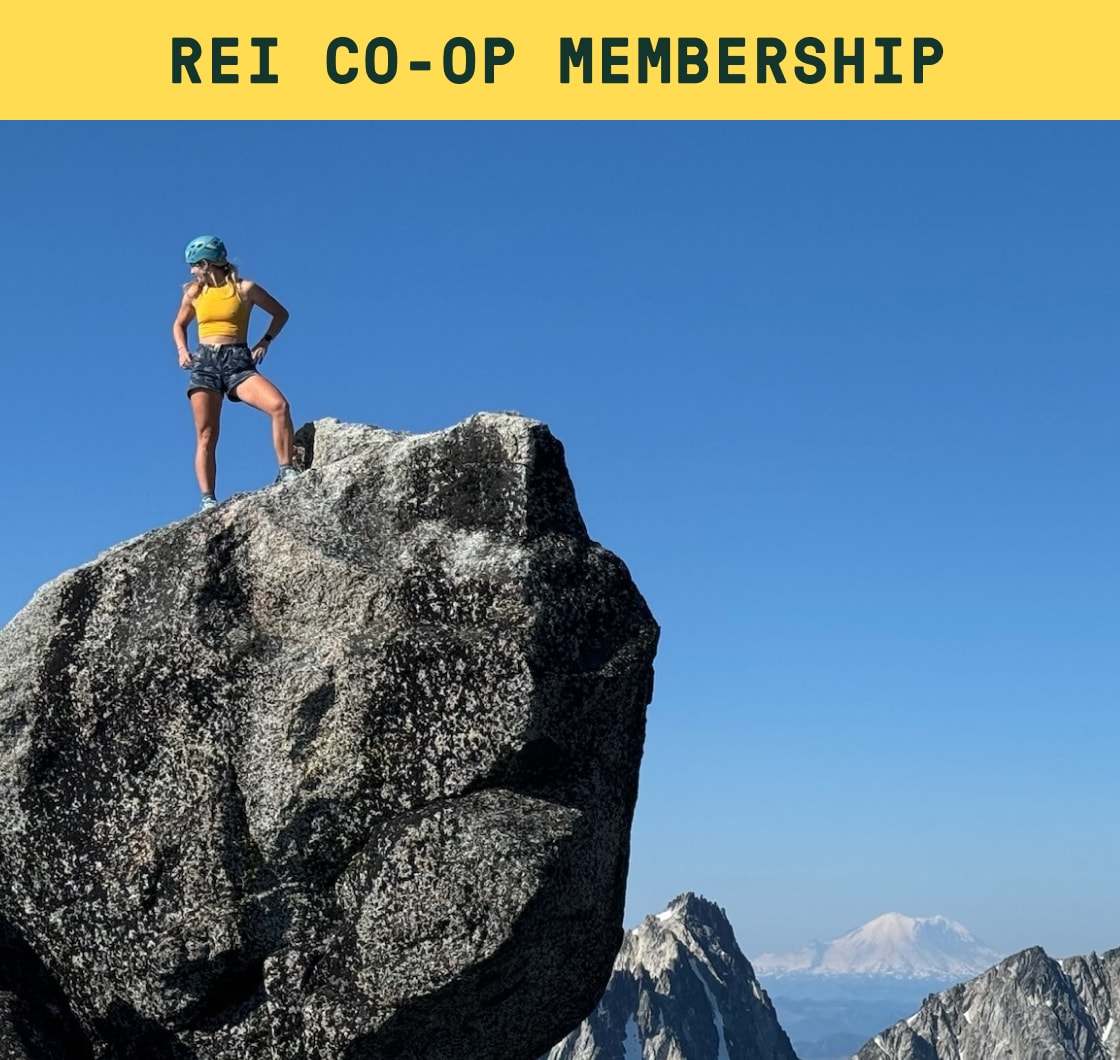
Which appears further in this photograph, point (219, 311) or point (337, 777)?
point (219, 311)

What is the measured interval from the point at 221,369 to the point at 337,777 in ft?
22.5

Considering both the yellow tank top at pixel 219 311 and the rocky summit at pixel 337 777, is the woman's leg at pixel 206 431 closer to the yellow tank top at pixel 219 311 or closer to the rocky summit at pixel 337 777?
the yellow tank top at pixel 219 311

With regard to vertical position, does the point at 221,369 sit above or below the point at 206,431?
above

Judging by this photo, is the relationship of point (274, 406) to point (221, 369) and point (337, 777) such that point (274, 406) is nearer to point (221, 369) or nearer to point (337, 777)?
point (221, 369)

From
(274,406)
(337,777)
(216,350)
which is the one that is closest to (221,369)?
(216,350)

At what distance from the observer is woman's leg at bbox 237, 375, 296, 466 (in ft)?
67.0

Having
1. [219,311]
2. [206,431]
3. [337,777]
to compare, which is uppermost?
[219,311]

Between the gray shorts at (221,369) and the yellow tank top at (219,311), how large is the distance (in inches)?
8.4

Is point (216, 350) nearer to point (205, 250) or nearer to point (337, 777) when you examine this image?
point (205, 250)

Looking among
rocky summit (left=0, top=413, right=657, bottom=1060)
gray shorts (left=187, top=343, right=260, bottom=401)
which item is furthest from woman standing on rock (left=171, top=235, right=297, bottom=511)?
→ rocky summit (left=0, top=413, right=657, bottom=1060)

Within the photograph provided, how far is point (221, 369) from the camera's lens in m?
20.9

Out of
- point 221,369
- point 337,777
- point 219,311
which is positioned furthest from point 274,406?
point 337,777

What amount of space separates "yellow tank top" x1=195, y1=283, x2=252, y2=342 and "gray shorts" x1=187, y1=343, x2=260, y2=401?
212 mm

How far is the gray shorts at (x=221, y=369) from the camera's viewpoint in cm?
2080
